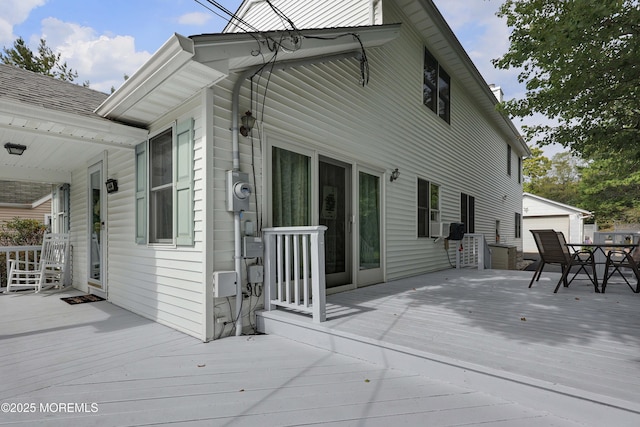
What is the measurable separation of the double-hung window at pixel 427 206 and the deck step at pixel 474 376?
4549 mm

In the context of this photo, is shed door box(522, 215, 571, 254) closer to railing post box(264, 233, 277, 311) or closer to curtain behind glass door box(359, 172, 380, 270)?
curtain behind glass door box(359, 172, 380, 270)

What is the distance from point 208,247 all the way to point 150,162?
1668mm

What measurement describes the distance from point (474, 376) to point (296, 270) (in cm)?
169

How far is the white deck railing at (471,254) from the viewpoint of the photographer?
25.5ft

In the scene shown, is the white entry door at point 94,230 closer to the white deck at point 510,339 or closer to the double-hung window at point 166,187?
the double-hung window at point 166,187

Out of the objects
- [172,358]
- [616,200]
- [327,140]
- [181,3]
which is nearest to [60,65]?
[181,3]

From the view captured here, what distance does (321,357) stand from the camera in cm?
280

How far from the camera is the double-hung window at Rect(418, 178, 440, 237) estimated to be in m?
7.13

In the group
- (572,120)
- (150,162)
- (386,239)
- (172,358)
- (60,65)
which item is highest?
(60,65)

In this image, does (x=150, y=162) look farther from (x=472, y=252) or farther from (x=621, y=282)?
(x=472, y=252)

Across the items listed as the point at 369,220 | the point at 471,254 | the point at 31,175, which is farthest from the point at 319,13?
the point at 471,254

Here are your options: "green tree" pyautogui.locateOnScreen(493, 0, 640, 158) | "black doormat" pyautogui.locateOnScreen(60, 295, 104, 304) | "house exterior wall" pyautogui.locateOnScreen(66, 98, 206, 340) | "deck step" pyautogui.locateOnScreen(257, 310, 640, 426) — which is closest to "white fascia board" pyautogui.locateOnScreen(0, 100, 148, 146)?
"house exterior wall" pyautogui.locateOnScreen(66, 98, 206, 340)

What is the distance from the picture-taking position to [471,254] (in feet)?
31.5

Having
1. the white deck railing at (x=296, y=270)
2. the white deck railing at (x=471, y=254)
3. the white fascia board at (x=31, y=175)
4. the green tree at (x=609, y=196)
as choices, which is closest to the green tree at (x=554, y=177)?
the green tree at (x=609, y=196)
